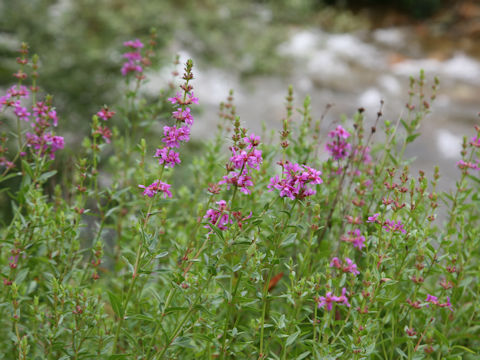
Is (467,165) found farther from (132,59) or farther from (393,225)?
(132,59)

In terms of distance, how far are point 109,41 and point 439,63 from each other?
553cm

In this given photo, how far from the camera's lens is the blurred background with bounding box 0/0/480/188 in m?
4.55

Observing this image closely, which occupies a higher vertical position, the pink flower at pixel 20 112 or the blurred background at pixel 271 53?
the blurred background at pixel 271 53

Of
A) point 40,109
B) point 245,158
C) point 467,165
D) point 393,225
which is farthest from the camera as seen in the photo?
point 467,165

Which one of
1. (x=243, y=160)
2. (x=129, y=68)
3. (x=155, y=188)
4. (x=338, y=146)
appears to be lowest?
(x=155, y=188)

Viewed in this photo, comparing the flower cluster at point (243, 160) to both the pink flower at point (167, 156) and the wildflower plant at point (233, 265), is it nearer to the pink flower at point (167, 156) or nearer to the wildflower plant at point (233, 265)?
the wildflower plant at point (233, 265)

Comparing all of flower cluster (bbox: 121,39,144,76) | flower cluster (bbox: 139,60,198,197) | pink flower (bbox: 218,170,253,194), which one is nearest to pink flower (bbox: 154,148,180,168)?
flower cluster (bbox: 139,60,198,197)

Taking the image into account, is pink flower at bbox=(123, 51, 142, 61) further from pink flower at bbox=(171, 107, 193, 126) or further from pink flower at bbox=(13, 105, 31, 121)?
pink flower at bbox=(171, 107, 193, 126)

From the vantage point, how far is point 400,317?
173 cm

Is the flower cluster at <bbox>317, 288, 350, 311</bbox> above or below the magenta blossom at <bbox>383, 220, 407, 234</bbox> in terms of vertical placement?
below

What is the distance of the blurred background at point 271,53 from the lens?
14.9 feet

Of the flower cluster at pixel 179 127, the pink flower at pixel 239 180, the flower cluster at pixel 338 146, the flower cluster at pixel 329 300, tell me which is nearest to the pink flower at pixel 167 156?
the flower cluster at pixel 179 127

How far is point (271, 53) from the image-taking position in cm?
702

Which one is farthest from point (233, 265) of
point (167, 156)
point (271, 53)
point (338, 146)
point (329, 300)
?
point (271, 53)
